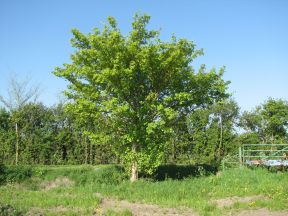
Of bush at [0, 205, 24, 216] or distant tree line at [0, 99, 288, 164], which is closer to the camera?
bush at [0, 205, 24, 216]

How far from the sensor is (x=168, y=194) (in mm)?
14648

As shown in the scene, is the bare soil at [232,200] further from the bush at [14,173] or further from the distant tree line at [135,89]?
the bush at [14,173]

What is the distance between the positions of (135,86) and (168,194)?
6731 millimetres

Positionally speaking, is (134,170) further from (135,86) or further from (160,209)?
(160,209)

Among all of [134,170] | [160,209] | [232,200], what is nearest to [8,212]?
[160,209]

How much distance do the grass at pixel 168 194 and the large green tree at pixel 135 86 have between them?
80.6 inches

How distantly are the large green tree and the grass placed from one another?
6.71 ft

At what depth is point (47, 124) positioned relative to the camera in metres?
35.0

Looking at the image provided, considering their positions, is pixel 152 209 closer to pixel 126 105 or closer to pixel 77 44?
pixel 126 105

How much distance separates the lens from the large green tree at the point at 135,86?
61.2 feet

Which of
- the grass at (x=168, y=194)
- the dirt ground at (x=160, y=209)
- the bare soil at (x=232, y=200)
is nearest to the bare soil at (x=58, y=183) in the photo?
the grass at (x=168, y=194)

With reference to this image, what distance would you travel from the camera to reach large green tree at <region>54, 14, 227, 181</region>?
18641 millimetres

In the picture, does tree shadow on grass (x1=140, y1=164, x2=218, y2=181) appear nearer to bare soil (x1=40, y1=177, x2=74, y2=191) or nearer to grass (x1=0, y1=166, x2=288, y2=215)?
grass (x1=0, y1=166, x2=288, y2=215)

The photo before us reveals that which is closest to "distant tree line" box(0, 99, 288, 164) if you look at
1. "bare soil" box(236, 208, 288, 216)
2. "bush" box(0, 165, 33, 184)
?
"bush" box(0, 165, 33, 184)
